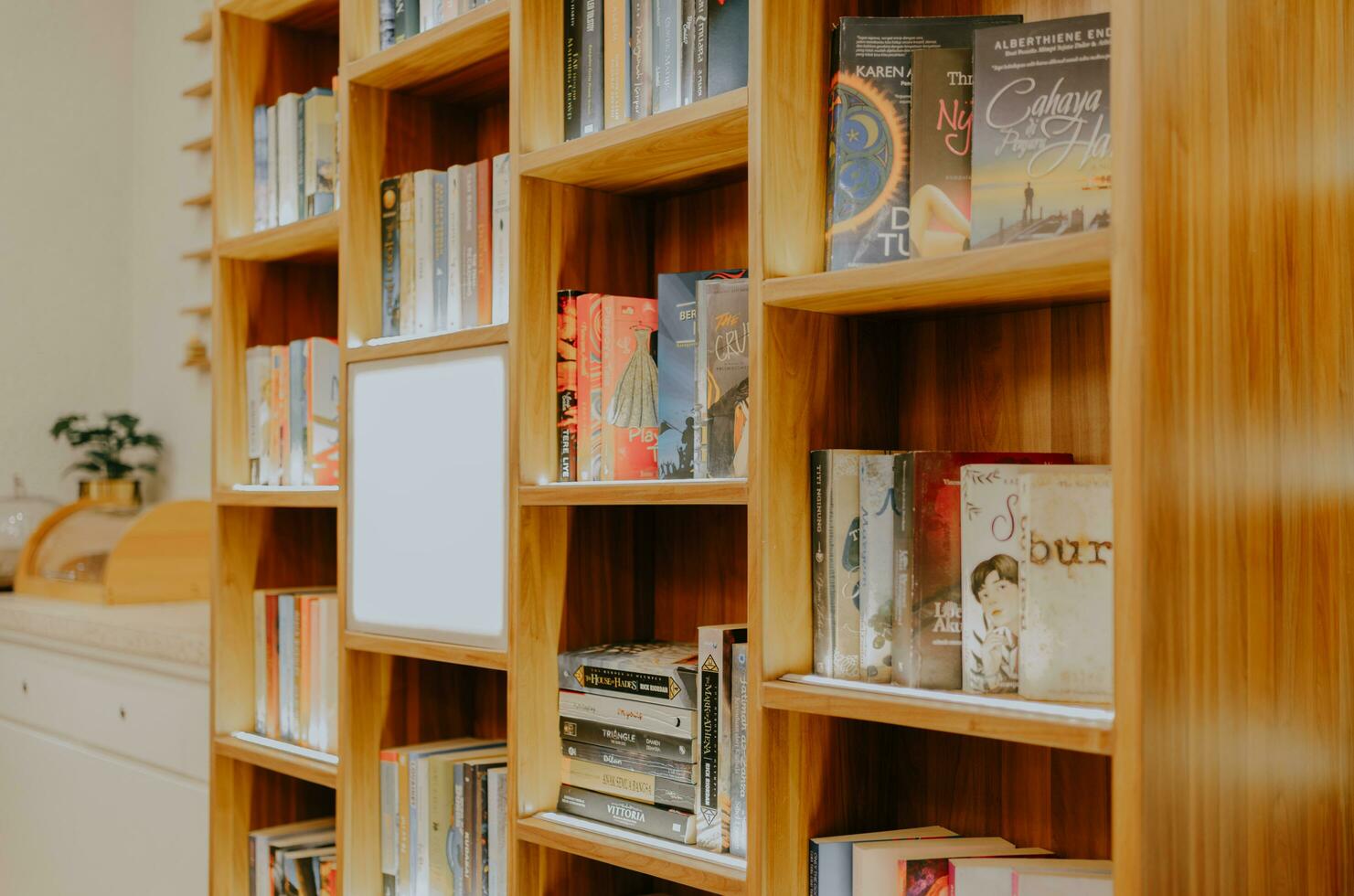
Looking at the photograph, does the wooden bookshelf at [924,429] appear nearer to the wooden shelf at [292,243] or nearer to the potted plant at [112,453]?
the wooden shelf at [292,243]

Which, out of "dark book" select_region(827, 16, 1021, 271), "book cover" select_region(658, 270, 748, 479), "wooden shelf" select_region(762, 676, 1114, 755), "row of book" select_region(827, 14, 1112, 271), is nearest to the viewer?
"wooden shelf" select_region(762, 676, 1114, 755)

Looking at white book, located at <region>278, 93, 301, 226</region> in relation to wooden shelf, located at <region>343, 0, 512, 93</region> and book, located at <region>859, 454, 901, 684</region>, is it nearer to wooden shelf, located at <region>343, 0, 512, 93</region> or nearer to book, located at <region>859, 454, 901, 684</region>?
wooden shelf, located at <region>343, 0, 512, 93</region>

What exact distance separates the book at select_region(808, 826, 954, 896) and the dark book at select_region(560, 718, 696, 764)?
204 mm

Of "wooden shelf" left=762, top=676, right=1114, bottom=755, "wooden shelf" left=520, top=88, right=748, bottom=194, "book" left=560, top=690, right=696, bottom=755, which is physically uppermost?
"wooden shelf" left=520, top=88, right=748, bottom=194

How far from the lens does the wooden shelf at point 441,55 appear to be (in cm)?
169

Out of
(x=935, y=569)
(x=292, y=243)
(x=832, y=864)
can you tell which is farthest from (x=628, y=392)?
(x=292, y=243)

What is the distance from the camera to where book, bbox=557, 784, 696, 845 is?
4.80 feet

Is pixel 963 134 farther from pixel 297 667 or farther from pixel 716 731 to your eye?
pixel 297 667

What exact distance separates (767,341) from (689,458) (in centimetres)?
26

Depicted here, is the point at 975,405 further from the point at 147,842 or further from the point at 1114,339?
the point at 147,842

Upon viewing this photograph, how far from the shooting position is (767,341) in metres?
1.30

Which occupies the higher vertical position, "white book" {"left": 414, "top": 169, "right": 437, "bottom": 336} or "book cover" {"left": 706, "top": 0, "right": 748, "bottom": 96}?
"book cover" {"left": 706, "top": 0, "right": 748, "bottom": 96}

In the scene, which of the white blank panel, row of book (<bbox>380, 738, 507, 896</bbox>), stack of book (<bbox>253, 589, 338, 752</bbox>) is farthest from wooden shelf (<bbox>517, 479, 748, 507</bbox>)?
stack of book (<bbox>253, 589, 338, 752</bbox>)

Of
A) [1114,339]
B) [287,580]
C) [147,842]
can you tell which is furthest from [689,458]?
[147,842]
